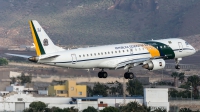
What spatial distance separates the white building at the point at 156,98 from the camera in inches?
7190

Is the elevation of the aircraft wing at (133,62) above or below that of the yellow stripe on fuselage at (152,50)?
below

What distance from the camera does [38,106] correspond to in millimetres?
179125

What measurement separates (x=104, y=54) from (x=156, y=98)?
6665 centimetres

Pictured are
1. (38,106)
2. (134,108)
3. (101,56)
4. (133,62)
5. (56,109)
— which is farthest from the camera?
(38,106)

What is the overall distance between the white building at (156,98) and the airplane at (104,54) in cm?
5800

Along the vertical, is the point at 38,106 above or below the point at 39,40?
below

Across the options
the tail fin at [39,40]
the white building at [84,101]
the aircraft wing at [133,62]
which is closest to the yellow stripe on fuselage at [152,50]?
the aircraft wing at [133,62]

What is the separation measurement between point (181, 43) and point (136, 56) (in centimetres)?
842

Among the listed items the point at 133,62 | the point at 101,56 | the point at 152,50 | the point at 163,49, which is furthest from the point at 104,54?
the point at 163,49

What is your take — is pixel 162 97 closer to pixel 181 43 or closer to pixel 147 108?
pixel 147 108

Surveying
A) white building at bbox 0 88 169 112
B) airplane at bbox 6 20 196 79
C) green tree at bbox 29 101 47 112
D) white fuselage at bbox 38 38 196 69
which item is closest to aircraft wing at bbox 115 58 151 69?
airplane at bbox 6 20 196 79

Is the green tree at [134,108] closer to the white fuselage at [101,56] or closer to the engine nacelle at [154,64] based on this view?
the white fuselage at [101,56]

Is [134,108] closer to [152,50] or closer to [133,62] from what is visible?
[152,50]

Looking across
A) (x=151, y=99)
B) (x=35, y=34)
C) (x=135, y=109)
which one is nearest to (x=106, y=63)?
(x=35, y=34)
